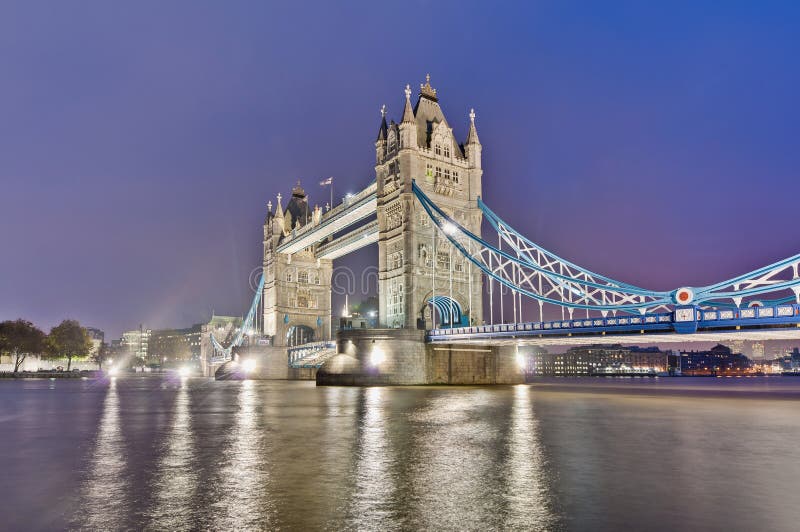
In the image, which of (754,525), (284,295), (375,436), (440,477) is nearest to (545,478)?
(440,477)

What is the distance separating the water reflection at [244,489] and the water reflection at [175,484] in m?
0.48

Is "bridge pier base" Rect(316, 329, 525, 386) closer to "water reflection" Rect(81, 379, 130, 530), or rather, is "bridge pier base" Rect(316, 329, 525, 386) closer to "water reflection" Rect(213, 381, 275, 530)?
"water reflection" Rect(213, 381, 275, 530)

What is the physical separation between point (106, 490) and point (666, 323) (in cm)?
3663

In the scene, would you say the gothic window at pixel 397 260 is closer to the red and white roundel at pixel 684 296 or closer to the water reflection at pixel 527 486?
the red and white roundel at pixel 684 296

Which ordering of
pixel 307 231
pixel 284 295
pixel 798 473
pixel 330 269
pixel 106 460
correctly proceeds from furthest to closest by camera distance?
pixel 330 269
pixel 284 295
pixel 307 231
pixel 106 460
pixel 798 473

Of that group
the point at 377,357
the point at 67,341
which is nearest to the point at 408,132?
the point at 377,357

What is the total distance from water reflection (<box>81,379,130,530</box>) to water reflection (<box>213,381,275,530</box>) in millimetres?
1380

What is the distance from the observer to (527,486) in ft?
34.0

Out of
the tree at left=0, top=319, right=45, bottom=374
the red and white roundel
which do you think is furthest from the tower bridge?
the tree at left=0, top=319, right=45, bottom=374

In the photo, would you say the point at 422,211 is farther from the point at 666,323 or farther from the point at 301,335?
the point at 301,335

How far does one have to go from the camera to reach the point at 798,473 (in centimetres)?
1186

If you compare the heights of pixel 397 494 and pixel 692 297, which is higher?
pixel 692 297

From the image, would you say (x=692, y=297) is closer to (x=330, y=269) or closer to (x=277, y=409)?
(x=277, y=409)

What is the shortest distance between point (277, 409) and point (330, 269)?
238 feet
